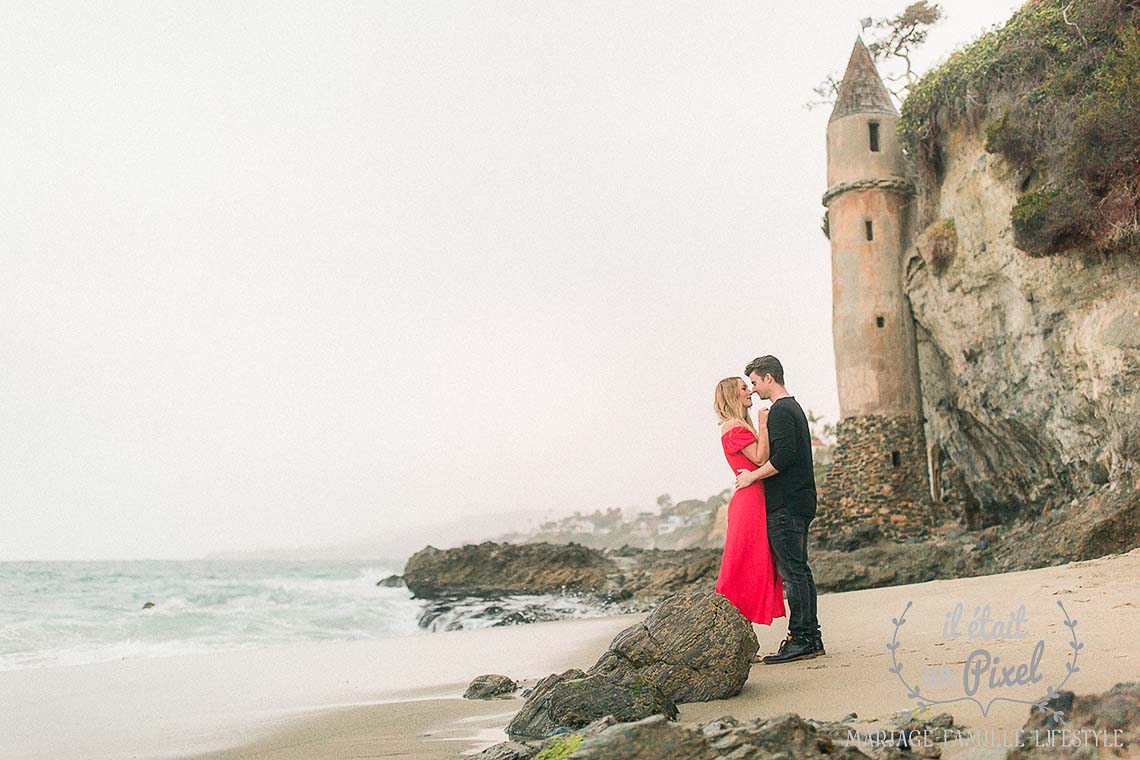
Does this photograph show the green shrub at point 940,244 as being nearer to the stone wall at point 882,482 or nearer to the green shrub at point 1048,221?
the green shrub at point 1048,221

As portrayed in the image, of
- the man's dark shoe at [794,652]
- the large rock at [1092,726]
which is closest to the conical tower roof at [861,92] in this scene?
the man's dark shoe at [794,652]

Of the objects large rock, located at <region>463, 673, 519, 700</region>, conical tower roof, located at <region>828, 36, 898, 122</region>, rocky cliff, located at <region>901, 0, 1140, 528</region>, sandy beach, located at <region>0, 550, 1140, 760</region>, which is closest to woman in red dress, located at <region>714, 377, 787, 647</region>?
sandy beach, located at <region>0, 550, 1140, 760</region>

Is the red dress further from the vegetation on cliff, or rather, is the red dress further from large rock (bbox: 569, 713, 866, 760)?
the vegetation on cliff

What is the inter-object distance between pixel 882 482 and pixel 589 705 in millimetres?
17395

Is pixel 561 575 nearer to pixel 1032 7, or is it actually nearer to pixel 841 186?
pixel 841 186

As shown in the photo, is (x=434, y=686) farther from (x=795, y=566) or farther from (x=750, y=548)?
(x=795, y=566)

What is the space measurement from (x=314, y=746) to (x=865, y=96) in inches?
851

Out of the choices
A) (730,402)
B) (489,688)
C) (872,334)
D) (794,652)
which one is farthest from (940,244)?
(489,688)

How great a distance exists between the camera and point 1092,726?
2459 millimetres

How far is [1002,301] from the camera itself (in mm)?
15906

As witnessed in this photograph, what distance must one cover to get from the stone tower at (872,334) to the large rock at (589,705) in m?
17.0

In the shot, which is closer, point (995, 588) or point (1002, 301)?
point (995, 588)

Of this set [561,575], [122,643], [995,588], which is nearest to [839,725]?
[995,588]

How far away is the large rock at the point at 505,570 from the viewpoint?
2109 cm
